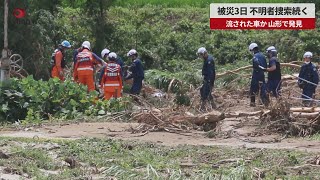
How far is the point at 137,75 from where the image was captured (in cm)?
1812

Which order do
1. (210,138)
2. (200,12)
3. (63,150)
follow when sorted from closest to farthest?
1. (63,150)
2. (210,138)
3. (200,12)

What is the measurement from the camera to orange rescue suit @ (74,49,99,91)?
1784 centimetres

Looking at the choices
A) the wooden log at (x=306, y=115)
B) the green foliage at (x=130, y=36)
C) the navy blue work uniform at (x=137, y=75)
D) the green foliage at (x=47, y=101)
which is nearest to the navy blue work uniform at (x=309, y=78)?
the wooden log at (x=306, y=115)

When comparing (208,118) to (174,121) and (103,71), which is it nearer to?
(174,121)

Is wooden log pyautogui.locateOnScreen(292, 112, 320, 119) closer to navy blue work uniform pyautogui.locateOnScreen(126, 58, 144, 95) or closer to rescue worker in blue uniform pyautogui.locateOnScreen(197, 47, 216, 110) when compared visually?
rescue worker in blue uniform pyautogui.locateOnScreen(197, 47, 216, 110)

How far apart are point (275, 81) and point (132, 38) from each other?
990 centimetres

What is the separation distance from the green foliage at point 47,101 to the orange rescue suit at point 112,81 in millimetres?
1026

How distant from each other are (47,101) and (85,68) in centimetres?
204

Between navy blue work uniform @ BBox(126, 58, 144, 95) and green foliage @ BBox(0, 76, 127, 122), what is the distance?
2.00 metres

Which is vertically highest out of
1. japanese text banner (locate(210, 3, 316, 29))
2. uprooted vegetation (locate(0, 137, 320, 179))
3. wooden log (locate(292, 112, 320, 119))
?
japanese text banner (locate(210, 3, 316, 29))

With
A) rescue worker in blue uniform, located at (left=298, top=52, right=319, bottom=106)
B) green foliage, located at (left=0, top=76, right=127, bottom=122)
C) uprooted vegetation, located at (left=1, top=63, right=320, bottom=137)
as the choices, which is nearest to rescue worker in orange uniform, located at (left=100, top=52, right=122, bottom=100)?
uprooted vegetation, located at (left=1, top=63, right=320, bottom=137)

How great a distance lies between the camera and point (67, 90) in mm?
16188

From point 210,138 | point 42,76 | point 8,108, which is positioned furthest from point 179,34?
point 210,138

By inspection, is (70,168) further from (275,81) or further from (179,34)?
(179,34)
